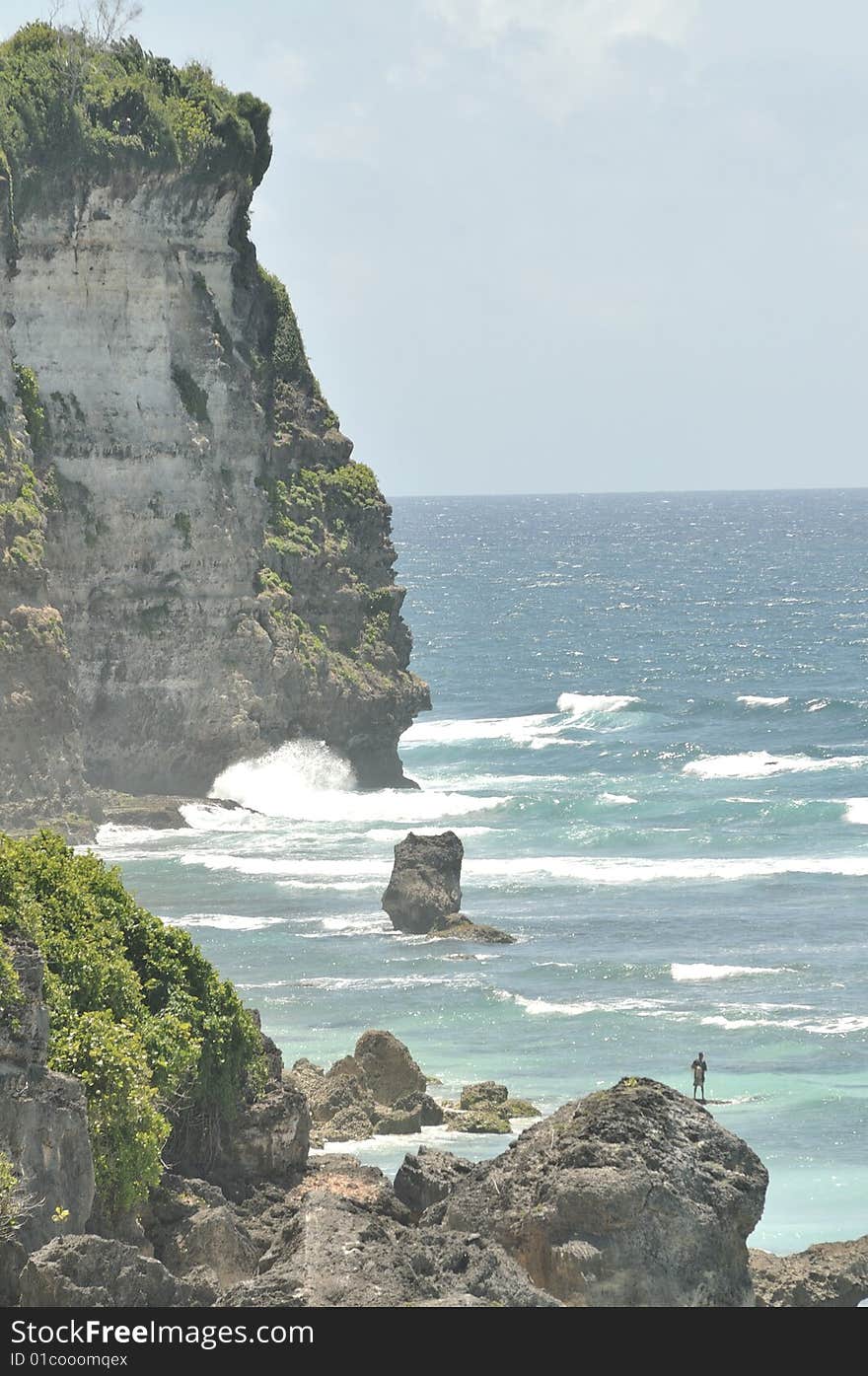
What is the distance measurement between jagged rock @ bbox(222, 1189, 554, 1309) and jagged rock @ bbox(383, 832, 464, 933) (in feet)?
105

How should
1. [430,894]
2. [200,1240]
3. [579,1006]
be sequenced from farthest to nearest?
[430,894], [579,1006], [200,1240]

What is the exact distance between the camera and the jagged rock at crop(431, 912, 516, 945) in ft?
181

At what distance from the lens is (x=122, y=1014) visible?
1121 inches

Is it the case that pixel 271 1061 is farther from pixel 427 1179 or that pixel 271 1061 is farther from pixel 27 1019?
pixel 27 1019

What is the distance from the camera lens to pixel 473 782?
281 feet

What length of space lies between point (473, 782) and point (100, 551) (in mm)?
20707

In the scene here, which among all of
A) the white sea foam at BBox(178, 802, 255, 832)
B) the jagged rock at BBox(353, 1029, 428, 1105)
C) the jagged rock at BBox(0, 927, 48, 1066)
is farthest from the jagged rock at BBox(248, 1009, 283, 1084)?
the white sea foam at BBox(178, 802, 255, 832)

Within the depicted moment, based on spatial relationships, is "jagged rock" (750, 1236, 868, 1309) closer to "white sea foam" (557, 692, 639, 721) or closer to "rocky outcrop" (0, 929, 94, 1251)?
"rocky outcrop" (0, 929, 94, 1251)

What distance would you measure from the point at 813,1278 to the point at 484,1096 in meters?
13.3

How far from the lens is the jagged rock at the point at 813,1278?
25.5m

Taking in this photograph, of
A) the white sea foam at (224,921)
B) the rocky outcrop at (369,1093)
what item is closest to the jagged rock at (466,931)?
the white sea foam at (224,921)

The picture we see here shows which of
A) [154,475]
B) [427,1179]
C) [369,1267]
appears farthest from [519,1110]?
[154,475]

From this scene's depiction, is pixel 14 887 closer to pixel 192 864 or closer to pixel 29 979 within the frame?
pixel 29 979
